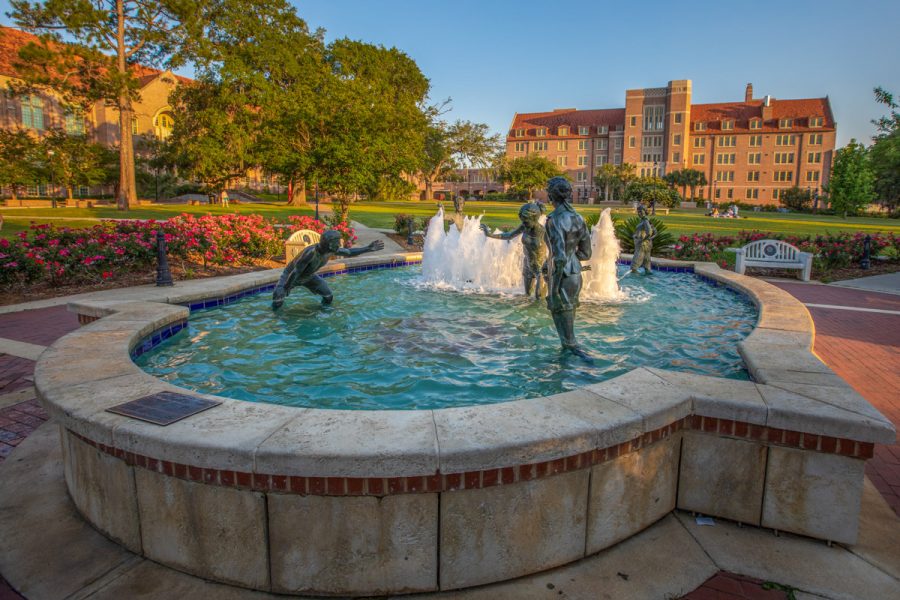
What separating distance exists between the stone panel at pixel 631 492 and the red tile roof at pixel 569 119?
9256cm

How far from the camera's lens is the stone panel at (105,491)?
3.03 m

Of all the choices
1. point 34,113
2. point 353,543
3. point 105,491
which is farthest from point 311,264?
point 34,113

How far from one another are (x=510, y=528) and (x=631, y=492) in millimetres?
853

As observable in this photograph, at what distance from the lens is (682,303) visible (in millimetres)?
9352

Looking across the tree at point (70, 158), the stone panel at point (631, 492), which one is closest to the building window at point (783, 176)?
the tree at point (70, 158)

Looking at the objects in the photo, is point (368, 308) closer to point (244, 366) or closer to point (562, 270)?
point (244, 366)

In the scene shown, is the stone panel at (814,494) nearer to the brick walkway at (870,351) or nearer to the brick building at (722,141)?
the brick walkway at (870,351)

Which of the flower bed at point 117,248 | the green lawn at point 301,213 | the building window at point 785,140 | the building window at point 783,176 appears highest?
the building window at point 785,140

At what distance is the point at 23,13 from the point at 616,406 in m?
41.8

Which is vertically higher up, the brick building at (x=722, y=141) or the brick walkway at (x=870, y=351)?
the brick building at (x=722, y=141)

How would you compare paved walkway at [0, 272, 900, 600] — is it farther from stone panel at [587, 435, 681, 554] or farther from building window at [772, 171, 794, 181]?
building window at [772, 171, 794, 181]

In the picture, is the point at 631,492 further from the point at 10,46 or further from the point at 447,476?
the point at 10,46

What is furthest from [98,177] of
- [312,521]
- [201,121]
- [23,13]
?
[312,521]

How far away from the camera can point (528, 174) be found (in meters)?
64.6
